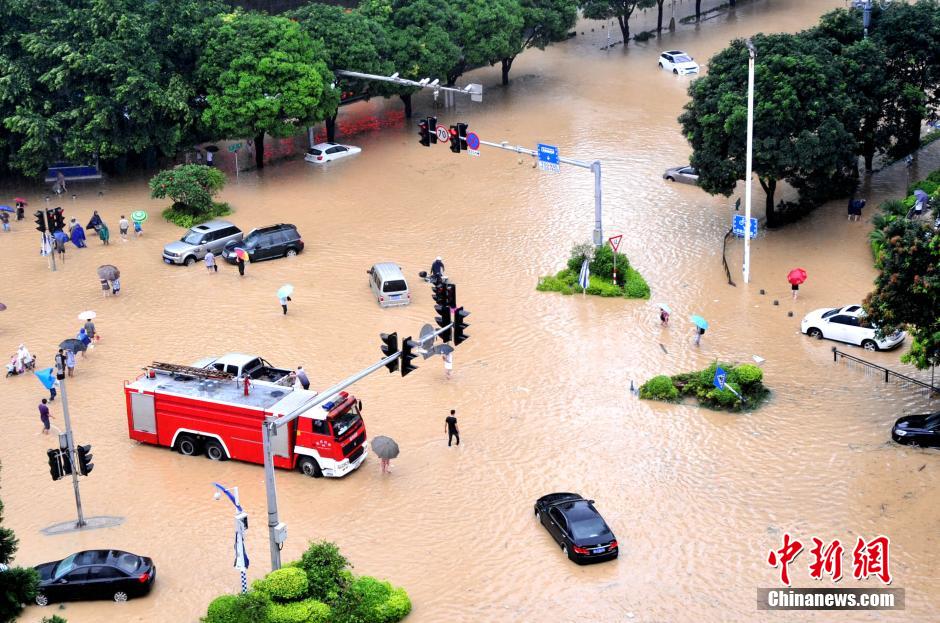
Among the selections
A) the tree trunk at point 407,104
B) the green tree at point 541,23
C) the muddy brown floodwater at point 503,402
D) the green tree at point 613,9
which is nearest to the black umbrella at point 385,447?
the muddy brown floodwater at point 503,402

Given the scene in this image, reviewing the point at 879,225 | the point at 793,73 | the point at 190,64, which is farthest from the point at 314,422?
the point at 190,64

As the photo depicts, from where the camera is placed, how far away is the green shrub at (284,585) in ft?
94.7

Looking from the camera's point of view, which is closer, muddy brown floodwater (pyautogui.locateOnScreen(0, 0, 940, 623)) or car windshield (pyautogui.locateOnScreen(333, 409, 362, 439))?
muddy brown floodwater (pyautogui.locateOnScreen(0, 0, 940, 623))

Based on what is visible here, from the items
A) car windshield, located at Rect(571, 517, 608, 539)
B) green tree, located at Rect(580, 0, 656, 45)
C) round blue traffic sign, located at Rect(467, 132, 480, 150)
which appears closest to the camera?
car windshield, located at Rect(571, 517, 608, 539)

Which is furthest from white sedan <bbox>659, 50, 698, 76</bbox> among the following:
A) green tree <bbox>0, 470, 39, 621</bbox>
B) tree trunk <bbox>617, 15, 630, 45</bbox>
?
green tree <bbox>0, 470, 39, 621</bbox>

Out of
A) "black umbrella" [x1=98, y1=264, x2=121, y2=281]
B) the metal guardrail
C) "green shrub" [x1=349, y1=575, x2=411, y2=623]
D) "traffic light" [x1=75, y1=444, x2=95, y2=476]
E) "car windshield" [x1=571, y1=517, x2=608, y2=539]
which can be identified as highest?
"black umbrella" [x1=98, y1=264, x2=121, y2=281]

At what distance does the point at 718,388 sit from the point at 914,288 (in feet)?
24.2

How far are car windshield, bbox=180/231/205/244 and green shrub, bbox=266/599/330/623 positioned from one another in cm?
2838

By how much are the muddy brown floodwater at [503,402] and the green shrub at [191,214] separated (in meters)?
0.67

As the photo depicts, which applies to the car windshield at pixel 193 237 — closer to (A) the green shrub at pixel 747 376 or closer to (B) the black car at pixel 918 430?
(A) the green shrub at pixel 747 376

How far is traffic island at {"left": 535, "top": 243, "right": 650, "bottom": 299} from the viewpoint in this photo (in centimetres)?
4934

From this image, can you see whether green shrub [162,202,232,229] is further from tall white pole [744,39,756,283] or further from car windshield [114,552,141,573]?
car windshield [114,552,141,573]

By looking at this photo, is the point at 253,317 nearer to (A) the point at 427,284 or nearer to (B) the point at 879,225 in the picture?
(A) the point at 427,284

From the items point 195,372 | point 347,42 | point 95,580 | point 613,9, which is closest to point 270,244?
point 195,372
